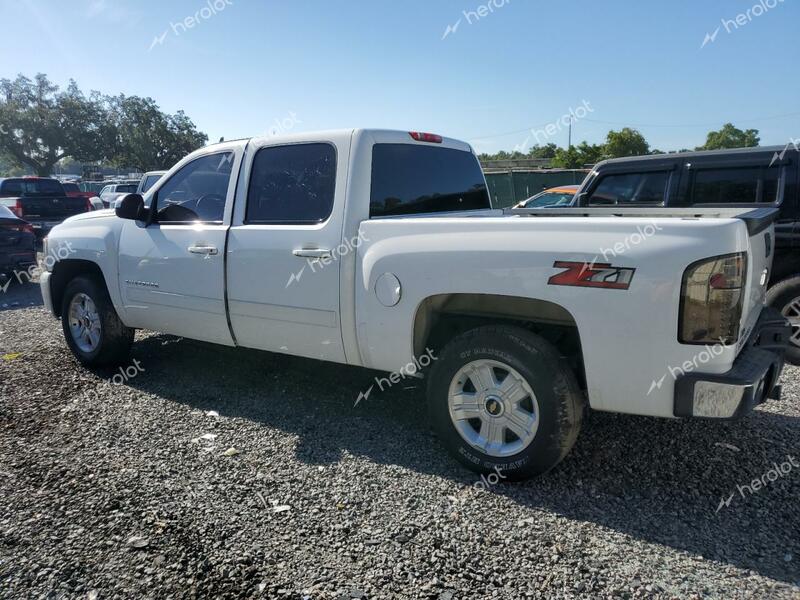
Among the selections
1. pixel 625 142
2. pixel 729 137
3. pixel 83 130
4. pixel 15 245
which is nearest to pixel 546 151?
pixel 625 142

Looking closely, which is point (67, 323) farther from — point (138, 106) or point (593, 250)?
point (138, 106)

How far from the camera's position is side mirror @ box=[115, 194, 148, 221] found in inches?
181

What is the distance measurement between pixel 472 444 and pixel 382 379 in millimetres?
1661

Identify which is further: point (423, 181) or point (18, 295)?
point (18, 295)

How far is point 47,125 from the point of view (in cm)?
4631

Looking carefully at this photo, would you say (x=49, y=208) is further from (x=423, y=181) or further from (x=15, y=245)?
(x=423, y=181)

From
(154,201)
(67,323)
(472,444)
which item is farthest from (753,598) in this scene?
(67,323)

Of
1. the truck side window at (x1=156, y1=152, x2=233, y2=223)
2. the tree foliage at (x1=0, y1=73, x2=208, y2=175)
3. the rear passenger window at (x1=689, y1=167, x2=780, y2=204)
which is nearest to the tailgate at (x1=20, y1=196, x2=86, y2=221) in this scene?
the truck side window at (x1=156, y1=152, x2=233, y2=223)

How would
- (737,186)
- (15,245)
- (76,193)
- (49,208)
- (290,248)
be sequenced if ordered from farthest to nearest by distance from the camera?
(76,193), (49,208), (15,245), (737,186), (290,248)

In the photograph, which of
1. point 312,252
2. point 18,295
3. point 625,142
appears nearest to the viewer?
point 312,252

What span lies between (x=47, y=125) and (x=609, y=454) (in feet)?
179

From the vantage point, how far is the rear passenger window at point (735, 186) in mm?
5301

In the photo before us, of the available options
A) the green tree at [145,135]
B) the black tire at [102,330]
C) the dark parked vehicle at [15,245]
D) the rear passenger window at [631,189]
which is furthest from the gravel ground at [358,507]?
the green tree at [145,135]

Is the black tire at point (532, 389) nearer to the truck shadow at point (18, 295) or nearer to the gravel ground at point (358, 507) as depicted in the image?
the gravel ground at point (358, 507)
